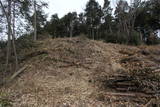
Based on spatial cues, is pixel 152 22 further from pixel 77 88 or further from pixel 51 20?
pixel 77 88

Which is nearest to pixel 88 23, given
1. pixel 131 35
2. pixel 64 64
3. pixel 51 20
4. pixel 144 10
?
pixel 51 20

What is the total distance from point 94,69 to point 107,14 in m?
22.7

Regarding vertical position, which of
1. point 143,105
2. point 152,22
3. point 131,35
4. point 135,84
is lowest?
point 143,105

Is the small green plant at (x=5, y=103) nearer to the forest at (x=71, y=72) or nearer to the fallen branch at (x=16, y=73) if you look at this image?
the forest at (x=71, y=72)

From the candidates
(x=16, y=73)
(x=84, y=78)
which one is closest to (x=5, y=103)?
(x=16, y=73)

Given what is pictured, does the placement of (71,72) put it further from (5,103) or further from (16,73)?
(5,103)

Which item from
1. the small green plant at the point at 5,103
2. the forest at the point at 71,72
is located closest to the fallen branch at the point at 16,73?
the forest at the point at 71,72

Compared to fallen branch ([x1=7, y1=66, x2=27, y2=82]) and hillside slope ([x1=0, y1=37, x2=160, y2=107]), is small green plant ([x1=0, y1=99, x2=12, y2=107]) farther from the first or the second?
fallen branch ([x1=7, y1=66, x2=27, y2=82])

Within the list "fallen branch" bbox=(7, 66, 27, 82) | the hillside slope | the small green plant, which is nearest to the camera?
the small green plant

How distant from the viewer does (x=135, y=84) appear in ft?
19.1

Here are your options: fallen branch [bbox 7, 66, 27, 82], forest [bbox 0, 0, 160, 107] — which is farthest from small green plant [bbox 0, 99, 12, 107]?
fallen branch [bbox 7, 66, 27, 82]

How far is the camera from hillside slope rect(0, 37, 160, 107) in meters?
5.51

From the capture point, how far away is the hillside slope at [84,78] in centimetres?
551

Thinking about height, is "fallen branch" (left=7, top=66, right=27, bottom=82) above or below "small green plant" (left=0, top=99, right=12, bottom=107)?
above
